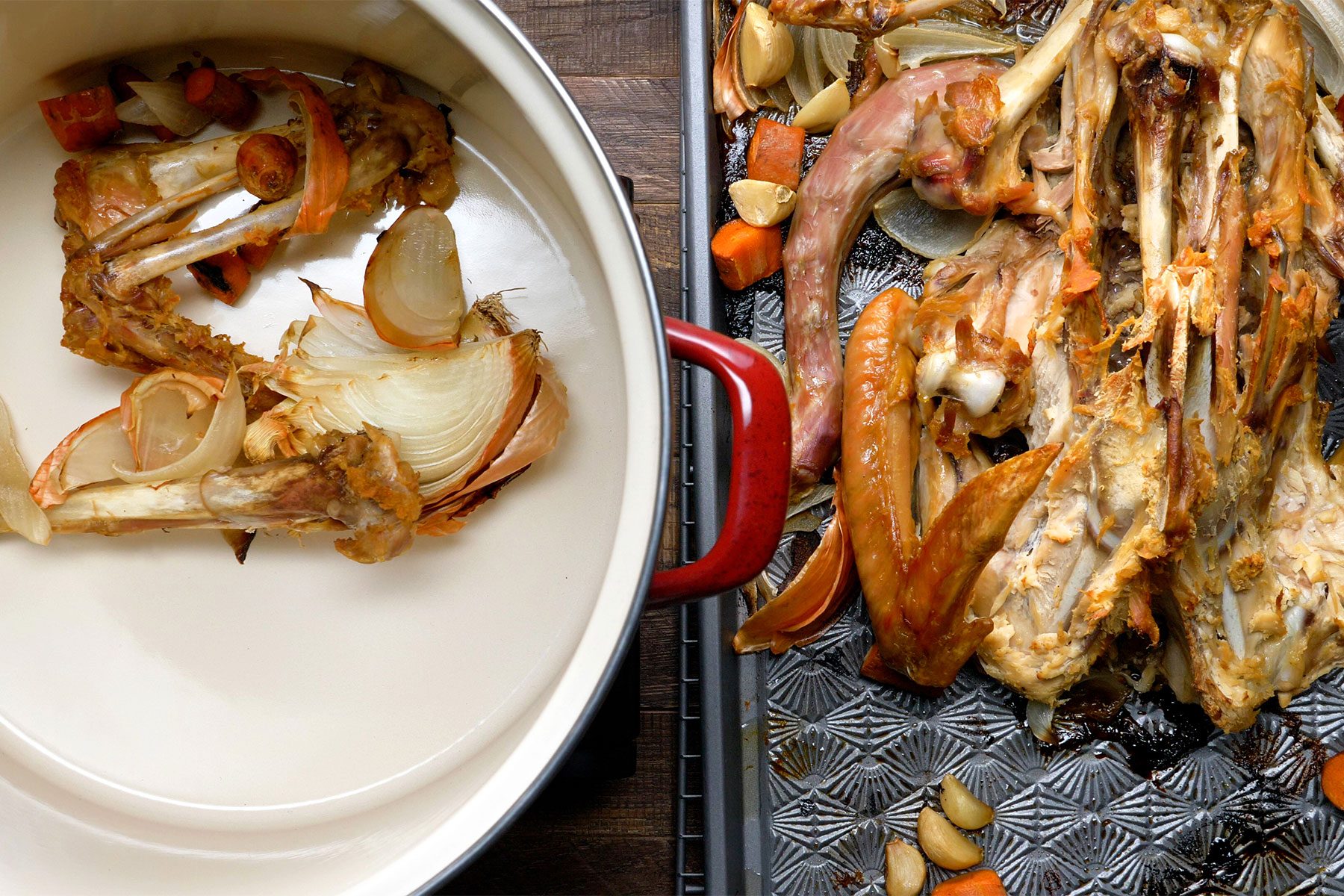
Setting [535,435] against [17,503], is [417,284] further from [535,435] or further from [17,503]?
[17,503]

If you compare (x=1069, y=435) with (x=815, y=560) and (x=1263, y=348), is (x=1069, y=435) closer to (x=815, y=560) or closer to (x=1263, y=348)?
(x=1263, y=348)

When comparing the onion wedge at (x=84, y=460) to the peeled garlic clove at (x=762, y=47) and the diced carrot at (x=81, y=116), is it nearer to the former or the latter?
the diced carrot at (x=81, y=116)

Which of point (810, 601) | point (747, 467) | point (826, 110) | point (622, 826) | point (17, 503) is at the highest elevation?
point (826, 110)

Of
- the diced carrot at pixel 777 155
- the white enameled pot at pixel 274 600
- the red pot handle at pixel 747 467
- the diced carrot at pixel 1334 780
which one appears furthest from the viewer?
the diced carrot at pixel 777 155

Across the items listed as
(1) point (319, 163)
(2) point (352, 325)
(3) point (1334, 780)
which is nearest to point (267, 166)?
(1) point (319, 163)

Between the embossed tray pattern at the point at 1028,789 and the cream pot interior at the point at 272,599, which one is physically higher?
the cream pot interior at the point at 272,599

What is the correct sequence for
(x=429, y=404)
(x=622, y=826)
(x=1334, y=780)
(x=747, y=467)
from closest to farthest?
(x=747, y=467)
(x=429, y=404)
(x=1334, y=780)
(x=622, y=826)

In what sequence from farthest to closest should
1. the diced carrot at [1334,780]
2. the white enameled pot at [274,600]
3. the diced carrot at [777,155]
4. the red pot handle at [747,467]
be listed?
the diced carrot at [777,155] → the diced carrot at [1334,780] → the white enameled pot at [274,600] → the red pot handle at [747,467]

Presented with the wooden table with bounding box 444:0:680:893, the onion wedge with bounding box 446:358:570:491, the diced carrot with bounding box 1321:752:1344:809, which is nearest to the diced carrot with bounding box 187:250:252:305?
the onion wedge with bounding box 446:358:570:491

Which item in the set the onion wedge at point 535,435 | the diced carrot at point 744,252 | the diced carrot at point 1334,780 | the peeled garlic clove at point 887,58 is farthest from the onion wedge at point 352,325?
the diced carrot at point 1334,780
